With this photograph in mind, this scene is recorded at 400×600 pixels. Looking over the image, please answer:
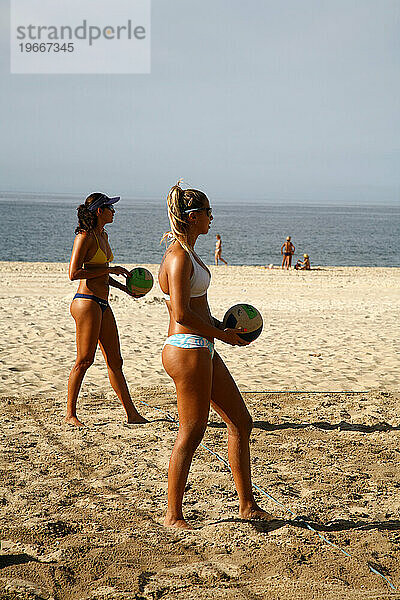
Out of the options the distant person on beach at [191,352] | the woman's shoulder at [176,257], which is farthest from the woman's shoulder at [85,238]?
the woman's shoulder at [176,257]

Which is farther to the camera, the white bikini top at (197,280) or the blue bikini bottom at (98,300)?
the blue bikini bottom at (98,300)

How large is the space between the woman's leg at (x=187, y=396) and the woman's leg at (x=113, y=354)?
2243 millimetres

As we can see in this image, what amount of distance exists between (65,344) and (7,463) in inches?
203

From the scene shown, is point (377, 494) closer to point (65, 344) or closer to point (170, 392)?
point (170, 392)

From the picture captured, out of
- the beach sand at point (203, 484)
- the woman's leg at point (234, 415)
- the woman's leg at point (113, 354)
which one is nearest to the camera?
the beach sand at point (203, 484)

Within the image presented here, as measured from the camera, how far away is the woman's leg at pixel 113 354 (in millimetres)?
6211

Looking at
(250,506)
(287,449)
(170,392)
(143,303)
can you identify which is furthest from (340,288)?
(250,506)

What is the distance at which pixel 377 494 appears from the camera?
488cm

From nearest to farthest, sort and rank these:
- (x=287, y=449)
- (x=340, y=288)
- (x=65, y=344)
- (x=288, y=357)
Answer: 1. (x=287, y=449)
2. (x=288, y=357)
3. (x=65, y=344)
4. (x=340, y=288)

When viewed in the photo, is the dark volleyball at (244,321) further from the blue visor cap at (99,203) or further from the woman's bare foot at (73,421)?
the woman's bare foot at (73,421)

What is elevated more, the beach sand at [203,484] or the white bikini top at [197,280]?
the white bikini top at [197,280]

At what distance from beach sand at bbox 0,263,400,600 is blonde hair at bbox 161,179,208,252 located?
1.79 metres

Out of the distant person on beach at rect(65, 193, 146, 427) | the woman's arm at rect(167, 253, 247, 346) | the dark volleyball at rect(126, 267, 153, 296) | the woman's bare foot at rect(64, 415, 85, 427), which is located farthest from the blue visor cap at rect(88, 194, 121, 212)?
the woman's arm at rect(167, 253, 247, 346)

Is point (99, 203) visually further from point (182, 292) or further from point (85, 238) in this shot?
point (182, 292)
